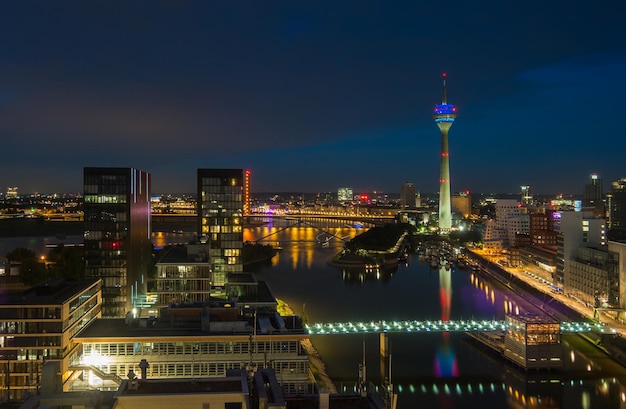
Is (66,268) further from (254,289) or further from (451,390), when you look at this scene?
(451,390)

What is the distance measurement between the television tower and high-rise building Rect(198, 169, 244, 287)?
79.9 feet

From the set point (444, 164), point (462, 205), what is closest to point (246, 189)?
point (444, 164)

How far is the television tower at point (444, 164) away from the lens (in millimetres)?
36531

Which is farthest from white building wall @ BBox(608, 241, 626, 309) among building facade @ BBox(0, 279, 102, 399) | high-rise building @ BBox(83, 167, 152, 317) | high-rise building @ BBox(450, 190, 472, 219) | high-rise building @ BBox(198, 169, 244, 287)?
high-rise building @ BBox(450, 190, 472, 219)

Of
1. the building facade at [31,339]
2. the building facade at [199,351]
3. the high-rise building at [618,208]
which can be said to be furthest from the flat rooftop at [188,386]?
the high-rise building at [618,208]

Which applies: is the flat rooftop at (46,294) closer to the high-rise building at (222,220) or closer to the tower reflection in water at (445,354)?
the high-rise building at (222,220)

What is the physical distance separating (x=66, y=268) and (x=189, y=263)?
→ 5.05m

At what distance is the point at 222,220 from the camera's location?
11.6 m

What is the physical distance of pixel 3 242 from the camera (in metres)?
27.7

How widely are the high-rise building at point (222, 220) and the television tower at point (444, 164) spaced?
2437 cm

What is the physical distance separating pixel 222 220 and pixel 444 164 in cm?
2869

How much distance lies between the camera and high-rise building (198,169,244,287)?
1153cm

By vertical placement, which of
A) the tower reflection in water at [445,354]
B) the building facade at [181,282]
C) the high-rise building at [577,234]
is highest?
the high-rise building at [577,234]

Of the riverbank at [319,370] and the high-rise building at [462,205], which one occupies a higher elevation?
the high-rise building at [462,205]
